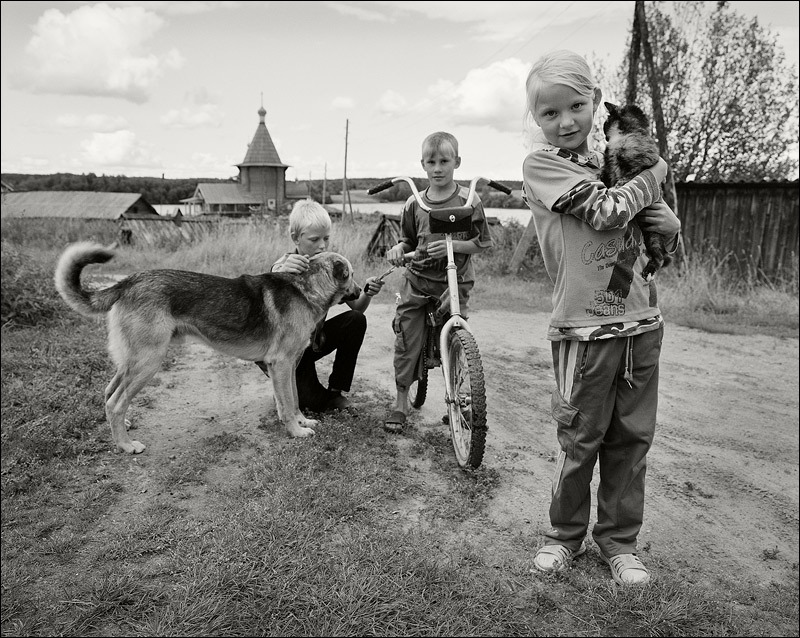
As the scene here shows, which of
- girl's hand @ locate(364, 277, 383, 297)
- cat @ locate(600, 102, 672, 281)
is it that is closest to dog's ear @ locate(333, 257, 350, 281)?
girl's hand @ locate(364, 277, 383, 297)

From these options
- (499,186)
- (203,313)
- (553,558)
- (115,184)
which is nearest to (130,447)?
(203,313)

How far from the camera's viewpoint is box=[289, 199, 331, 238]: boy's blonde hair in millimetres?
4340

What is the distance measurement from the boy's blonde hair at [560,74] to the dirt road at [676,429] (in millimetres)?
2214

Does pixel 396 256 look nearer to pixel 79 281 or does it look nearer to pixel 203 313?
pixel 203 313

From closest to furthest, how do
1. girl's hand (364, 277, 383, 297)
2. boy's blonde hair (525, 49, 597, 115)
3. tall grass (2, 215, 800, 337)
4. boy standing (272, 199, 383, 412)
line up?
boy's blonde hair (525, 49, 597, 115)
girl's hand (364, 277, 383, 297)
boy standing (272, 199, 383, 412)
tall grass (2, 215, 800, 337)

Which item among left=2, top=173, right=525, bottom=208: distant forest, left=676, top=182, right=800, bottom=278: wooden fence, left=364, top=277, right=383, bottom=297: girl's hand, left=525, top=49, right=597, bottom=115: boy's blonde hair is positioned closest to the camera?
left=525, top=49, right=597, bottom=115: boy's blonde hair

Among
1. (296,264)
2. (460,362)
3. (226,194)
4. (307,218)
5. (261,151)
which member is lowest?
(460,362)

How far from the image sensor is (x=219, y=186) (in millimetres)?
65000

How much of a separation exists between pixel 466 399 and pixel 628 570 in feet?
4.33

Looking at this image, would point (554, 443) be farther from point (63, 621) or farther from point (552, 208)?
point (63, 621)

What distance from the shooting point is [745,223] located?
39.8 ft

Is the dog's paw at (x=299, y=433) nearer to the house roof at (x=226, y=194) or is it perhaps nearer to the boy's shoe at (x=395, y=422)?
the boy's shoe at (x=395, y=422)

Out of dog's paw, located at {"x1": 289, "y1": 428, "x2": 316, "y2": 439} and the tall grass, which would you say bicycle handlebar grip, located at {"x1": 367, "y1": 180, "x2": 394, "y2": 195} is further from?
the tall grass

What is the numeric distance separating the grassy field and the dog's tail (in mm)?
1002
